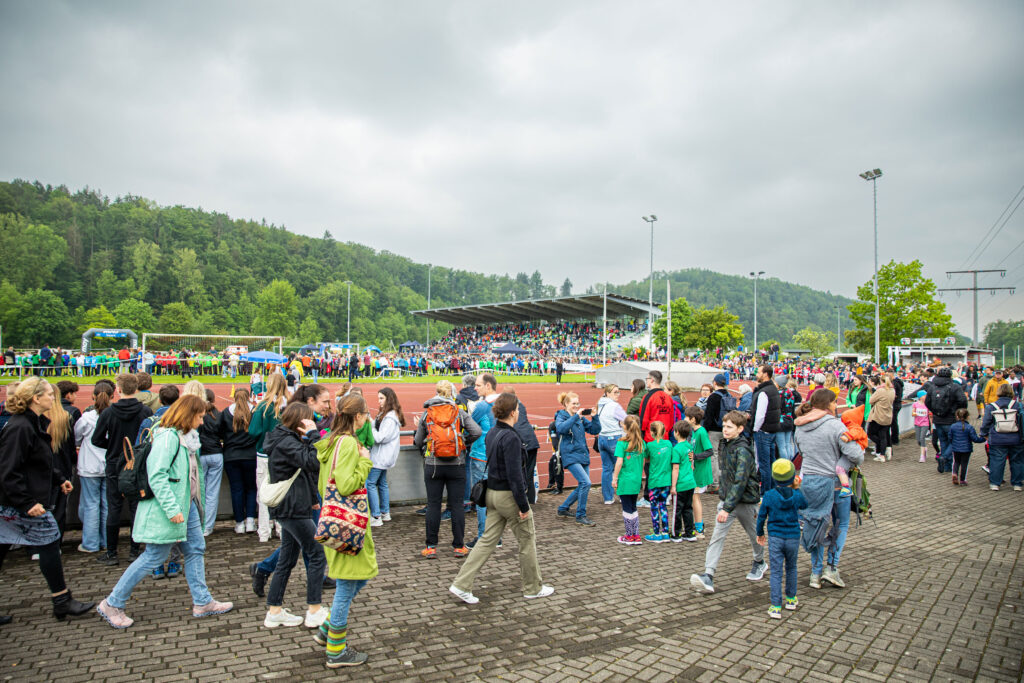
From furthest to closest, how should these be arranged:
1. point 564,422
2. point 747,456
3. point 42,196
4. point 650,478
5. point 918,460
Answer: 1. point 42,196
2. point 918,460
3. point 564,422
4. point 650,478
5. point 747,456

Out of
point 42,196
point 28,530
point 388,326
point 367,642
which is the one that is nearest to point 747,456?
point 367,642

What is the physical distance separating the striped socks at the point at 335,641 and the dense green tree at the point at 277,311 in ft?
315

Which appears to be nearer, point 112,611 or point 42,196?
point 112,611

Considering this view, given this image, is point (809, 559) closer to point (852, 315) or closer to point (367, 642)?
point (367, 642)

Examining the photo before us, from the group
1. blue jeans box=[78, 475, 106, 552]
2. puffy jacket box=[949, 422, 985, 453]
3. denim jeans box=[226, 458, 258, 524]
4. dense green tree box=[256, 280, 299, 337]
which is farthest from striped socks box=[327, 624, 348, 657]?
dense green tree box=[256, 280, 299, 337]

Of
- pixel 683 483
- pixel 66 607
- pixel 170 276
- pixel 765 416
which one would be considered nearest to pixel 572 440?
pixel 683 483

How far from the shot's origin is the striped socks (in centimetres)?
407

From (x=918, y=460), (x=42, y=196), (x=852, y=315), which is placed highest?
(x=42, y=196)

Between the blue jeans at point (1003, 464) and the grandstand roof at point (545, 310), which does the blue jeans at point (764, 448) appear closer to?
the blue jeans at point (1003, 464)

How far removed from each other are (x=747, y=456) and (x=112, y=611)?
557cm

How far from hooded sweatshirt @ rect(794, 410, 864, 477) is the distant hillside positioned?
164m

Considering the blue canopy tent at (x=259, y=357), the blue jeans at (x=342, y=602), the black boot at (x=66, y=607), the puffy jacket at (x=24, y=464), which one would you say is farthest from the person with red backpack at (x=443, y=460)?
the blue canopy tent at (x=259, y=357)

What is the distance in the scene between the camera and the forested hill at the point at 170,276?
7788 centimetres

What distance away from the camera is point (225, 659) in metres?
4.18
